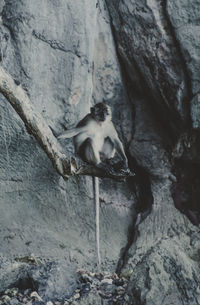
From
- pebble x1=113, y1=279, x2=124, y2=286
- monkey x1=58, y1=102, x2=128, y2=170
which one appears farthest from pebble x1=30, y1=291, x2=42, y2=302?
monkey x1=58, y1=102, x2=128, y2=170

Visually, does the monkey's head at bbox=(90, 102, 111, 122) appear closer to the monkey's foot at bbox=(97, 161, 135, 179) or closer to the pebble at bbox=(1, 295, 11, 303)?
the monkey's foot at bbox=(97, 161, 135, 179)

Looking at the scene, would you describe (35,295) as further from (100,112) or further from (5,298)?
(100,112)

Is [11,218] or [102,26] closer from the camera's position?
[11,218]

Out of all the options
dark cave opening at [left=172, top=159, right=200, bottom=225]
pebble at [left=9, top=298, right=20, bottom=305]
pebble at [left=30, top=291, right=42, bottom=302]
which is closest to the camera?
pebble at [left=9, top=298, right=20, bottom=305]

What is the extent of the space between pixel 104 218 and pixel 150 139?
1267 millimetres

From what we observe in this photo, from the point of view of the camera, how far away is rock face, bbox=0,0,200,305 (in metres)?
6.44

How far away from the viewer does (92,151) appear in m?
6.25

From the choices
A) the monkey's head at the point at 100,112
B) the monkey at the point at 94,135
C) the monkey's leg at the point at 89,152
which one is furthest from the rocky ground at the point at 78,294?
the monkey's head at the point at 100,112

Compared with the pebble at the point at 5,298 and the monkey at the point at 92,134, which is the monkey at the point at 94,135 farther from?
the pebble at the point at 5,298

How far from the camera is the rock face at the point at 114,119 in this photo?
6.44m

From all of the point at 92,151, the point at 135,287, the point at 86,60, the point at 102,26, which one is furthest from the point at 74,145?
the point at 135,287

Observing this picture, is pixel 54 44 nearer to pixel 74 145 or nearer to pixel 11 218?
pixel 74 145

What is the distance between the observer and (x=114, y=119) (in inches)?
296

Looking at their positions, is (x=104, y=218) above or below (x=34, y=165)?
below
